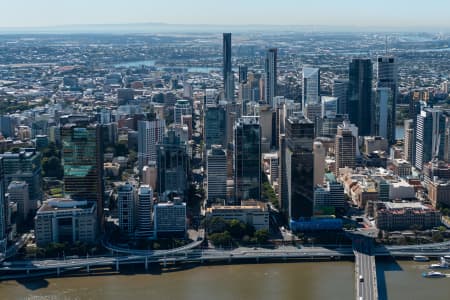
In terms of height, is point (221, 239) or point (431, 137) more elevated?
point (431, 137)

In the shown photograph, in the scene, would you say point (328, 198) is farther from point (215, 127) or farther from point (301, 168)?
point (215, 127)

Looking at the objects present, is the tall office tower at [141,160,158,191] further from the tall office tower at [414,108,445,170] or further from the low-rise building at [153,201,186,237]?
the tall office tower at [414,108,445,170]

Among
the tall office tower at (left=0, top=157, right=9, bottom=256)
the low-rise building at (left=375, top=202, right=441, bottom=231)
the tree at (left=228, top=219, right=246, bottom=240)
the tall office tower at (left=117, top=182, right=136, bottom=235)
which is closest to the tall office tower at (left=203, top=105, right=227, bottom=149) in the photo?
the tall office tower at (left=117, top=182, right=136, bottom=235)

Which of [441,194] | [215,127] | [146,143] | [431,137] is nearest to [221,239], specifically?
[441,194]

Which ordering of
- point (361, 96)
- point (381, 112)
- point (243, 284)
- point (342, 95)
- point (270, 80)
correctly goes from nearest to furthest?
point (243, 284) < point (381, 112) < point (361, 96) < point (342, 95) < point (270, 80)

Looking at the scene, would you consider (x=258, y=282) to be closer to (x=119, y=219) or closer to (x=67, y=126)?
(x=119, y=219)

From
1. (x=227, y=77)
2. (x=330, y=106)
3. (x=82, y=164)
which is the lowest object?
(x=330, y=106)

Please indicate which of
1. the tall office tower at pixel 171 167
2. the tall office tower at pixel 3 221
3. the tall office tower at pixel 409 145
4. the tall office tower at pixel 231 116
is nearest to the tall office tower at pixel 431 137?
the tall office tower at pixel 409 145

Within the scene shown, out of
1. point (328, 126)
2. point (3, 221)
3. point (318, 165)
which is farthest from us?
point (328, 126)

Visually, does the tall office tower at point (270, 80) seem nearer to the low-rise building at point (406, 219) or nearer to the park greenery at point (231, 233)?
the low-rise building at point (406, 219)
